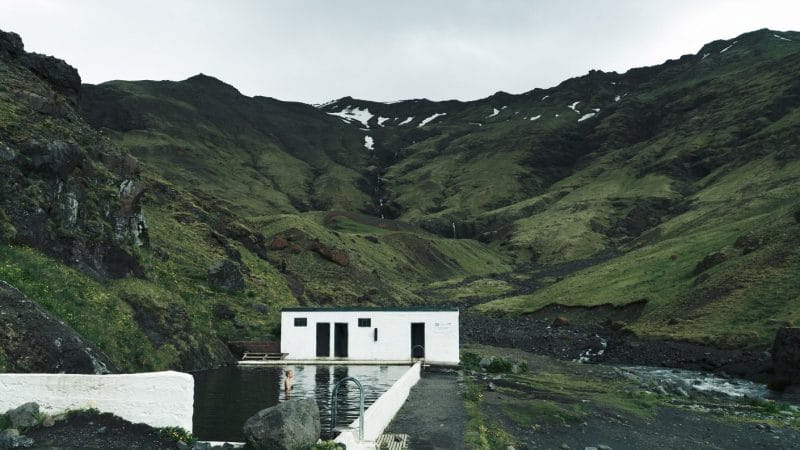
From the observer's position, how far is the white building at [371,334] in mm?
43750

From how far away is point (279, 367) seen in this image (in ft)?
138

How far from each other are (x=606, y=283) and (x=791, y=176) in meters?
83.2

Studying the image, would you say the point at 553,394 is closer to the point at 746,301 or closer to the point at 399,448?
the point at 399,448

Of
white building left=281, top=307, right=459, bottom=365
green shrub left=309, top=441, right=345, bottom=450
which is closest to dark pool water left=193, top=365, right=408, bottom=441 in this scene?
white building left=281, top=307, right=459, bottom=365

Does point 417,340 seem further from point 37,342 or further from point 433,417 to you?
point 37,342

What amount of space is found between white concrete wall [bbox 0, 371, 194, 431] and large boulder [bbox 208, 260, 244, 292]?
3550 cm

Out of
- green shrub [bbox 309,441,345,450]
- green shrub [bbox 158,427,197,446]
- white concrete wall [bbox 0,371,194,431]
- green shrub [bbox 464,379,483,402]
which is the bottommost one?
green shrub [bbox 464,379,483,402]

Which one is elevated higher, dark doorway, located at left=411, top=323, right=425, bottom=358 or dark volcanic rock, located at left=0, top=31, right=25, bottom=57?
dark volcanic rock, located at left=0, top=31, right=25, bottom=57

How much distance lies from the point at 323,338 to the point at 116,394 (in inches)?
1193

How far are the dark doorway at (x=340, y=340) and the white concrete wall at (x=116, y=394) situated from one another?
1185 inches

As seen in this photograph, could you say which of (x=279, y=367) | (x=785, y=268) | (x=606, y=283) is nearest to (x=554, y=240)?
(x=606, y=283)

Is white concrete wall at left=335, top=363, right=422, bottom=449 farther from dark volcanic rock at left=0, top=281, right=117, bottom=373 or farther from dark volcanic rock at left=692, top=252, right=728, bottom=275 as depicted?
dark volcanic rock at left=692, top=252, right=728, bottom=275

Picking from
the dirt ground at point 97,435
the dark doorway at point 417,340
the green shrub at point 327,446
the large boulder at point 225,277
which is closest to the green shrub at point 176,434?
the dirt ground at point 97,435

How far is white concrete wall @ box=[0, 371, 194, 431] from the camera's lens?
15.8m
